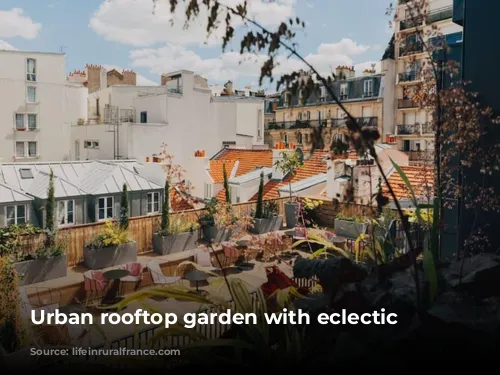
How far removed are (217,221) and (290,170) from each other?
3.57 m

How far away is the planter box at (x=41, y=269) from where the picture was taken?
883 centimetres

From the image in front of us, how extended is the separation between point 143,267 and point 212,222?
3012 millimetres

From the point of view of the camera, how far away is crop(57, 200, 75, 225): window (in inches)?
444

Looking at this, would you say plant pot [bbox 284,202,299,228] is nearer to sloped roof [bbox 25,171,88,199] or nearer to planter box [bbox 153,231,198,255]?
planter box [bbox 153,231,198,255]

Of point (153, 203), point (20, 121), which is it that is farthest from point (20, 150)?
point (153, 203)

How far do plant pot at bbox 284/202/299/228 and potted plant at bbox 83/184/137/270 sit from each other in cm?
456

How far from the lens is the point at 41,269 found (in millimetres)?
8992

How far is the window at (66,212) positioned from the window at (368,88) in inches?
743

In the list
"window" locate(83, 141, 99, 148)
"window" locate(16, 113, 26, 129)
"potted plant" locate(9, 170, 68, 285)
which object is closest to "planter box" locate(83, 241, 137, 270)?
"potted plant" locate(9, 170, 68, 285)

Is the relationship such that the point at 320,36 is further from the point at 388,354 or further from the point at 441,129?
the point at 388,354

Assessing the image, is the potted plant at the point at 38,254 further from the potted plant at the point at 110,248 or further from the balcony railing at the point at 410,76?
the balcony railing at the point at 410,76

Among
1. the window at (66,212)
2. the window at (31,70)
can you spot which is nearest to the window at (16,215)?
the window at (66,212)

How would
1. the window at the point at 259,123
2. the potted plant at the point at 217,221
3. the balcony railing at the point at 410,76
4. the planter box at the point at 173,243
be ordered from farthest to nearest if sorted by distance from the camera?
the window at the point at 259,123 → the potted plant at the point at 217,221 → the planter box at the point at 173,243 → the balcony railing at the point at 410,76

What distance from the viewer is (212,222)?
1189cm
